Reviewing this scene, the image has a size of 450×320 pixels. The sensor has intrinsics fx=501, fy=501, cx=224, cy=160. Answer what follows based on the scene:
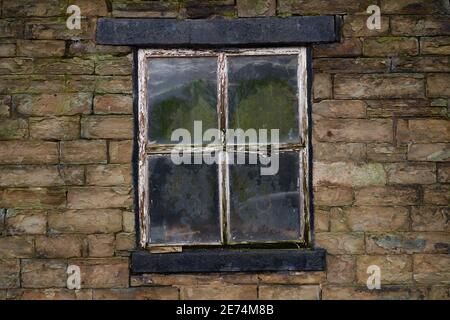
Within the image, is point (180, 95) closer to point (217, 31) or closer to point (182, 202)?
point (217, 31)

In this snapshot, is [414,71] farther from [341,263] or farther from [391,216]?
[341,263]

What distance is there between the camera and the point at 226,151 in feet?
10.6

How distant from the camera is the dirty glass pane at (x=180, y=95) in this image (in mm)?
3246

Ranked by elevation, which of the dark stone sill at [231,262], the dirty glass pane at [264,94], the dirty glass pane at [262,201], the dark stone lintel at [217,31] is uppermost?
the dark stone lintel at [217,31]

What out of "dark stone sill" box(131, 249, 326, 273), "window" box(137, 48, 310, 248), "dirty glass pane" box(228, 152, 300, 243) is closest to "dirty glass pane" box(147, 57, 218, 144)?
"window" box(137, 48, 310, 248)

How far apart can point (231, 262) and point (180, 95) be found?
112 cm

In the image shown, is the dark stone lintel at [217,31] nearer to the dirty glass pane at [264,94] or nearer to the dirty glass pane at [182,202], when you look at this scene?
the dirty glass pane at [264,94]

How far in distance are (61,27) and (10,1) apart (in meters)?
0.36

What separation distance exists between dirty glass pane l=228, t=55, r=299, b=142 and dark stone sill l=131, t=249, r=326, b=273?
2.44ft

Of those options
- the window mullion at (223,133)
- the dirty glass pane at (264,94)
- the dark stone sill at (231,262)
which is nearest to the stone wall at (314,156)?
the dark stone sill at (231,262)

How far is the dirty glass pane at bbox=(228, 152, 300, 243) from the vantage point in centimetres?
325

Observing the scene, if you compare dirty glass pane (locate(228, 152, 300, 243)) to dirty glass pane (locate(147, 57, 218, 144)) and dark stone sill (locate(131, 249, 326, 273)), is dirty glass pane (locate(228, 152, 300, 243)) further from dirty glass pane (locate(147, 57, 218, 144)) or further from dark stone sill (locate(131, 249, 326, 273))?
dirty glass pane (locate(147, 57, 218, 144))

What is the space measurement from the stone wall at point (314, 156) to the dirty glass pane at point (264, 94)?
0.17 m

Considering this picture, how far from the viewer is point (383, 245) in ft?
10.4
